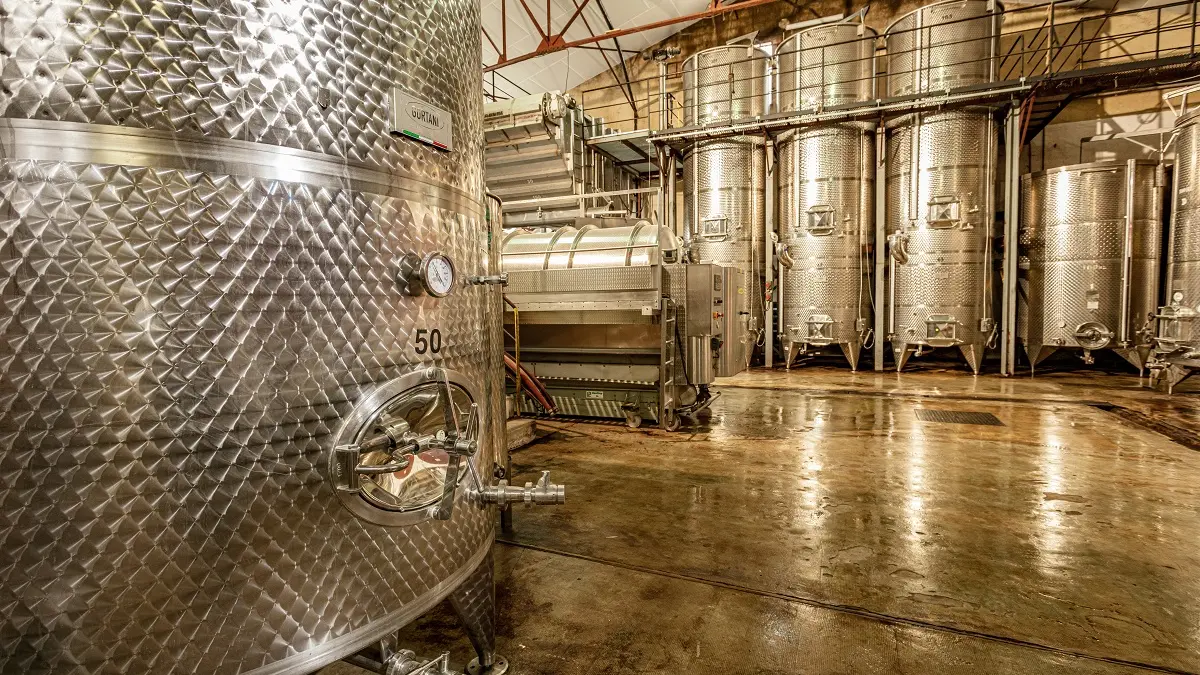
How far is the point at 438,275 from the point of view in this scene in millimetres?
1498

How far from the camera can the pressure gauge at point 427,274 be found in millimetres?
1435

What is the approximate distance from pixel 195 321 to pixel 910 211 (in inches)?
392

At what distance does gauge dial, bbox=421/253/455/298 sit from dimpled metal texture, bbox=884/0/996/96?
9618mm

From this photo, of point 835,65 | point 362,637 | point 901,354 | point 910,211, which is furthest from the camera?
point 835,65

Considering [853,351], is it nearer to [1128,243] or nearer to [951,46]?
[1128,243]

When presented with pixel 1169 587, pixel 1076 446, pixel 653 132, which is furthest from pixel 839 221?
pixel 1169 587

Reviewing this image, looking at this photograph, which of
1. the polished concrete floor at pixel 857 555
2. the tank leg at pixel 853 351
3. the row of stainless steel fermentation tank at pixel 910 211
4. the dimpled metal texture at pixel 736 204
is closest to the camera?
the polished concrete floor at pixel 857 555

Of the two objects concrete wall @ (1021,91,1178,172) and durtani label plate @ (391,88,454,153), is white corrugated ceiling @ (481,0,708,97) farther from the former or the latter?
durtani label plate @ (391,88,454,153)

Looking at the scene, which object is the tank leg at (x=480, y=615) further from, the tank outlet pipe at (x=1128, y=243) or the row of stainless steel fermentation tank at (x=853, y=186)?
the tank outlet pipe at (x=1128, y=243)

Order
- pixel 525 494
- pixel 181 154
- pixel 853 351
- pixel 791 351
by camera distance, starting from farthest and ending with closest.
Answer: pixel 791 351 < pixel 853 351 < pixel 525 494 < pixel 181 154

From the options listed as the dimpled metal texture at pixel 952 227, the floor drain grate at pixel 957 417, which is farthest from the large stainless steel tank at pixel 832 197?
the floor drain grate at pixel 957 417

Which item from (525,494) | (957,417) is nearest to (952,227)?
(957,417)

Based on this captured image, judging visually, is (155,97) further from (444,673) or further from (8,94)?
(444,673)

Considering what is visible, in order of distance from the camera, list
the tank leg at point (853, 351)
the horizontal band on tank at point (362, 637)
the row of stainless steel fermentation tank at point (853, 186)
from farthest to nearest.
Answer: the tank leg at point (853, 351), the row of stainless steel fermentation tank at point (853, 186), the horizontal band on tank at point (362, 637)
